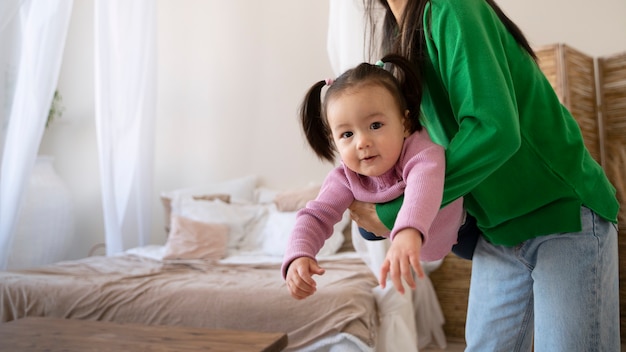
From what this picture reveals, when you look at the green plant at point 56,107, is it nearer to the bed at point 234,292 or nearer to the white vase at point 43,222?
the white vase at point 43,222

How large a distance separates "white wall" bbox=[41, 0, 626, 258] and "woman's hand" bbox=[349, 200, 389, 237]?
2.77m

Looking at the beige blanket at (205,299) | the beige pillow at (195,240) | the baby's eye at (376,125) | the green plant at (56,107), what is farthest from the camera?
the green plant at (56,107)

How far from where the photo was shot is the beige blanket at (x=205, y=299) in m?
2.07

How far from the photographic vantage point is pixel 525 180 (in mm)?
894

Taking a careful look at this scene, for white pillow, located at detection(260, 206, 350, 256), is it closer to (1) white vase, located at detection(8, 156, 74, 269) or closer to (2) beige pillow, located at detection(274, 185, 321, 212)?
(2) beige pillow, located at detection(274, 185, 321, 212)

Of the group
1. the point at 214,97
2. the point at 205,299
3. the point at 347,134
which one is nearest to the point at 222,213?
the point at 214,97

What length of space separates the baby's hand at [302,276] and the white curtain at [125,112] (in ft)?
9.04

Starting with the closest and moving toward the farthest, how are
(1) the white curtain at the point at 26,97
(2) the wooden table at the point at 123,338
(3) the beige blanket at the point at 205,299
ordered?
(2) the wooden table at the point at 123,338, (3) the beige blanket at the point at 205,299, (1) the white curtain at the point at 26,97

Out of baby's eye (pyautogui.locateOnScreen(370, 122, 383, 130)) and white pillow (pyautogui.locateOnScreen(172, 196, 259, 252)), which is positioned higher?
baby's eye (pyautogui.locateOnScreen(370, 122, 383, 130))

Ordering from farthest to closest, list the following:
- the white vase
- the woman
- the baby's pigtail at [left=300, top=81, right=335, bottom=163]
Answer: the white vase < the baby's pigtail at [left=300, top=81, right=335, bottom=163] < the woman

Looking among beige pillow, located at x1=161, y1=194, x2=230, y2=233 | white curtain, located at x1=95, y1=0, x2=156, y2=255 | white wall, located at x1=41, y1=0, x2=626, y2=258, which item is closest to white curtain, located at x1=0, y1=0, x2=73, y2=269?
white curtain, located at x1=95, y1=0, x2=156, y2=255

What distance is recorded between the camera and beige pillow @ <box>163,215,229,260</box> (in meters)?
3.07

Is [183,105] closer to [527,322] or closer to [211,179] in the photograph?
[211,179]

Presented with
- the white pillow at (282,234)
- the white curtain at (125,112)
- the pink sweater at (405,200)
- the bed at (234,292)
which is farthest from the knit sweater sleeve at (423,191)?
the white curtain at (125,112)
